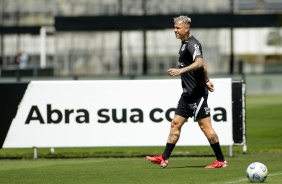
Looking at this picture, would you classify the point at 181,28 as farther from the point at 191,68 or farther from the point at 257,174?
the point at 257,174

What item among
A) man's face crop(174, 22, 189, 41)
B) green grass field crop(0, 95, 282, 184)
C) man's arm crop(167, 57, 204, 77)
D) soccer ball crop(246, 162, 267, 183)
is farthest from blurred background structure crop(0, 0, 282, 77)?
soccer ball crop(246, 162, 267, 183)

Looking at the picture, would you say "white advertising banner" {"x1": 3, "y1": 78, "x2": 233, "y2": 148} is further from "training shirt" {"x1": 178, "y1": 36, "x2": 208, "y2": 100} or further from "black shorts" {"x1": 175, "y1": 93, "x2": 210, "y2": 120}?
"training shirt" {"x1": 178, "y1": 36, "x2": 208, "y2": 100}

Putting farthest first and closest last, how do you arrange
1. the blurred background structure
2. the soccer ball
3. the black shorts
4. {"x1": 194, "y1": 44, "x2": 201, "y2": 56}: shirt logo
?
1. the blurred background structure
2. the black shorts
3. {"x1": 194, "y1": 44, "x2": 201, "y2": 56}: shirt logo
4. the soccer ball

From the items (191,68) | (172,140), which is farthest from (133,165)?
(191,68)

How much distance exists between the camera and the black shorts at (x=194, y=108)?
14.5 m

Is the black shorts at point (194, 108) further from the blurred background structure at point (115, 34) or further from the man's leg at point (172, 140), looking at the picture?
the blurred background structure at point (115, 34)

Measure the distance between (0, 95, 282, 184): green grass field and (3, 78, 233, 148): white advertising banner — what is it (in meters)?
0.38

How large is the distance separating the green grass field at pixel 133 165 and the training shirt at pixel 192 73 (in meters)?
1.15

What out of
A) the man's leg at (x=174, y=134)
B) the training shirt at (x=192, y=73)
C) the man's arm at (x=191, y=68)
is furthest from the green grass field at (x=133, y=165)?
the man's arm at (x=191, y=68)

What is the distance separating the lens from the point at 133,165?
607 inches

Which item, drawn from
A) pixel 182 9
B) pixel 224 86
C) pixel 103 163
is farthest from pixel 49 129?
pixel 182 9

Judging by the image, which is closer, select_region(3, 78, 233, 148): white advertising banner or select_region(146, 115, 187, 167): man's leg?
select_region(146, 115, 187, 167): man's leg

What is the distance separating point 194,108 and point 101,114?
338 centimetres

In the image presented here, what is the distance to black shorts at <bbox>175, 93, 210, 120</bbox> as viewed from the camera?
14.5m
